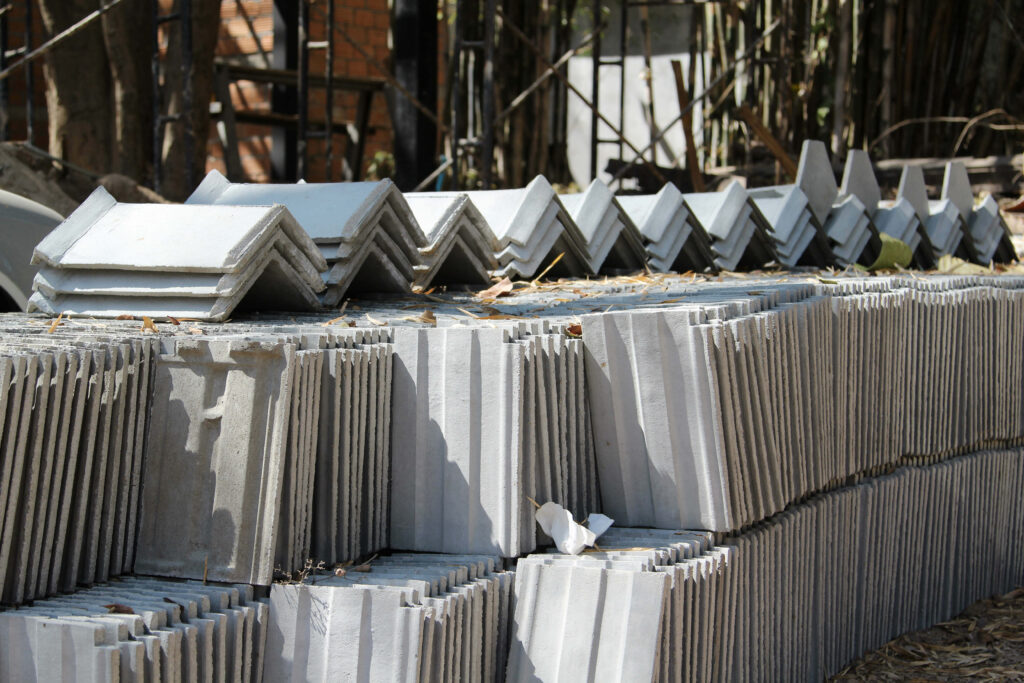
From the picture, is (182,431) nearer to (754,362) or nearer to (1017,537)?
(754,362)

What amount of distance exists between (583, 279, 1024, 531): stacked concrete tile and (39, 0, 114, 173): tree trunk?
23.1ft

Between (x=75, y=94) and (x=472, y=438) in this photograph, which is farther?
(x=75, y=94)

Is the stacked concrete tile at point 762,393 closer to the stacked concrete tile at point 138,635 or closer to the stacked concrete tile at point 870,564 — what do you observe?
the stacked concrete tile at point 870,564

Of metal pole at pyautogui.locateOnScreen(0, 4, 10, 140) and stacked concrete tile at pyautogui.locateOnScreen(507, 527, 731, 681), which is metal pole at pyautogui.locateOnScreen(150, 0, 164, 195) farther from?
stacked concrete tile at pyautogui.locateOnScreen(507, 527, 731, 681)

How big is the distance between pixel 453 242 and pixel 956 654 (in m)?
2.27

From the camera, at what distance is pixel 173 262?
3.18m

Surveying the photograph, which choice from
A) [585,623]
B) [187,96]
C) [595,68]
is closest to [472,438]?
[585,623]

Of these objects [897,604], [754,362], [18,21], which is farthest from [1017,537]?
[18,21]

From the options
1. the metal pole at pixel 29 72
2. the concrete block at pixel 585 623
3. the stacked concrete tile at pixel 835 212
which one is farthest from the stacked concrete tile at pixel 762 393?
the metal pole at pixel 29 72

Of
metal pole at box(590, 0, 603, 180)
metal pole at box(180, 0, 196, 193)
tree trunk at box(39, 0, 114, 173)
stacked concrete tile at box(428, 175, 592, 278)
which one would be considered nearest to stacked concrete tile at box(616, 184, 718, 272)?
stacked concrete tile at box(428, 175, 592, 278)

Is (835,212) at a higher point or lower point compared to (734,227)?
higher

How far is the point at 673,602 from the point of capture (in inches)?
101

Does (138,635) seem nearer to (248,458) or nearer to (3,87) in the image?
(248,458)

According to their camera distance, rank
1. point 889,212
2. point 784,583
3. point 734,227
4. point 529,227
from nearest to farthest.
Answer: point 784,583
point 529,227
point 734,227
point 889,212
